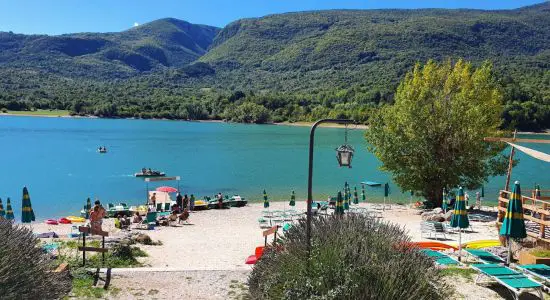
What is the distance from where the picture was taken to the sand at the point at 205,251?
34.3 feet

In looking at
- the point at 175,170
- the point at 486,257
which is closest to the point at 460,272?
the point at 486,257

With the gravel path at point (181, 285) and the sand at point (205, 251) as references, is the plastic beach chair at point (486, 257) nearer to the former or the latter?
the sand at point (205, 251)

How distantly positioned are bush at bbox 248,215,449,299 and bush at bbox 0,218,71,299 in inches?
131

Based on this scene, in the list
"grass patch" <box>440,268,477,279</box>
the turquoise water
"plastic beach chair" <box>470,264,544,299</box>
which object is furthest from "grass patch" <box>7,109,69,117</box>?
"plastic beach chair" <box>470,264,544,299</box>

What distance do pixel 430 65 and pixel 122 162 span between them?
46.3 meters

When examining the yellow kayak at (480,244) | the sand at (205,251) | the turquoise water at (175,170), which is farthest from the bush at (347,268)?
the turquoise water at (175,170)

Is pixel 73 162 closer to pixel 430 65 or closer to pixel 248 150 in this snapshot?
pixel 248 150

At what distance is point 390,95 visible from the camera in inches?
5694

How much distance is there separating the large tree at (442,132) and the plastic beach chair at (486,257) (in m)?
12.5

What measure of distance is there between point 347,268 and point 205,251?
396 inches

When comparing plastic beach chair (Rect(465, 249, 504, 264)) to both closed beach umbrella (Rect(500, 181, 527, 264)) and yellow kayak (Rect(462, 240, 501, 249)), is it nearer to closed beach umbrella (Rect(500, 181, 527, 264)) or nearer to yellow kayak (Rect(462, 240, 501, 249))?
closed beach umbrella (Rect(500, 181, 527, 264))

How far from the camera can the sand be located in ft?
34.3

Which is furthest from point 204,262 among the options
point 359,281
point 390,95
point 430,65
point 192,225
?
point 390,95

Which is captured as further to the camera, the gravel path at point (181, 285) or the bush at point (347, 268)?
the gravel path at point (181, 285)
